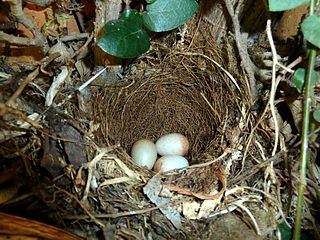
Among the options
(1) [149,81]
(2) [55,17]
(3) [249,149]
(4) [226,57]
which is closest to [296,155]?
(3) [249,149]

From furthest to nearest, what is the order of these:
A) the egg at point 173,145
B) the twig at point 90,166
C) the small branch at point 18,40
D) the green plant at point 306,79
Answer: the egg at point 173,145, the small branch at point 18,40, the twig at point 90,166, the green plant at point 306,79

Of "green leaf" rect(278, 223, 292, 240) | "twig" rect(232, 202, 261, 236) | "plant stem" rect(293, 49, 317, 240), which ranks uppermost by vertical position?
"plant stem" rect(293, 49, 317, 240)

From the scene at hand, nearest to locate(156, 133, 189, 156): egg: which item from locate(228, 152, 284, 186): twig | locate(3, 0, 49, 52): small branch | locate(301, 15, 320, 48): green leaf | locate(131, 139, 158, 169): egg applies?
locate(131, 139, 158, 169): egg

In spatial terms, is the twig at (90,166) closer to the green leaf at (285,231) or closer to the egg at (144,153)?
the egg at (144,153)

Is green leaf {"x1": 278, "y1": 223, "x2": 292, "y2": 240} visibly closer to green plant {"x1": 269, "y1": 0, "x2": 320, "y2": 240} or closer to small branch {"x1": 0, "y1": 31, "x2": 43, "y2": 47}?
green plant {"x1": 269, "y1": 0, "x2": 320, "y2": 240}

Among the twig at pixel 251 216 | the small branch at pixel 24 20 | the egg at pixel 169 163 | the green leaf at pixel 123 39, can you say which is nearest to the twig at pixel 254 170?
the twig at pixel 251 216

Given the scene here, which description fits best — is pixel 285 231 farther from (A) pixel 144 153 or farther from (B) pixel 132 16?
(B) pixel 132 16

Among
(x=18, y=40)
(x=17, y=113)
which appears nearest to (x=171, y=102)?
(x=18, y=40)
